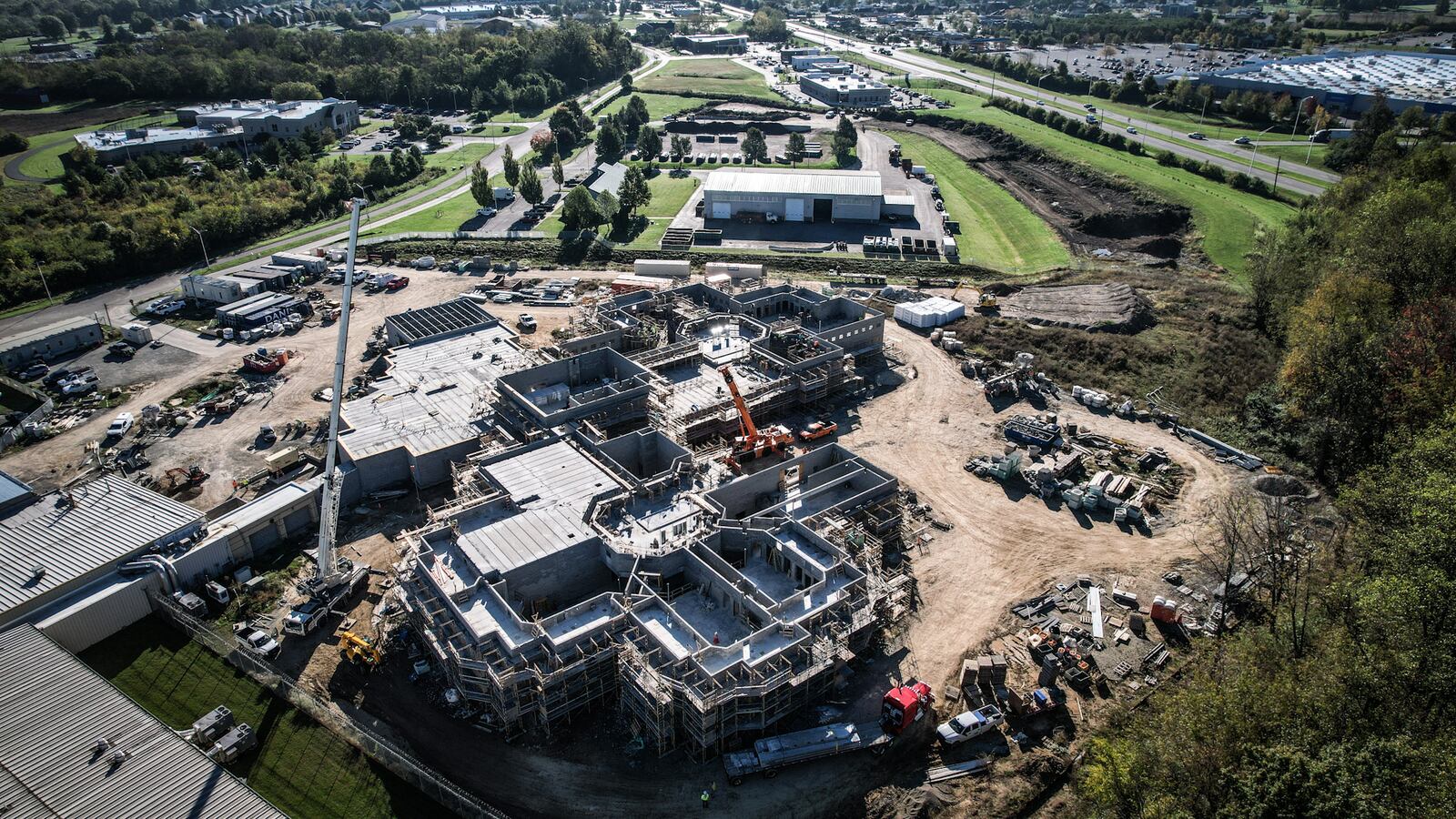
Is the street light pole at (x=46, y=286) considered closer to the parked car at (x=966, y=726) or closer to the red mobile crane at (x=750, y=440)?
the red mobile crane at (x=750, y=440)

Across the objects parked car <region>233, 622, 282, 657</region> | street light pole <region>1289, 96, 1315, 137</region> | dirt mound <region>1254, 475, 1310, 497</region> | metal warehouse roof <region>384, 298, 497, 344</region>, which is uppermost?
street light pole <region>1289, 96, 1315, 137</region>

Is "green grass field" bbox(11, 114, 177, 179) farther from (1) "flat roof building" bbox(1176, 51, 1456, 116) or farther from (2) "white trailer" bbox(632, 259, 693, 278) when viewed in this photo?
(1) "flat roof building" bbox(1176, 51, 1456, 116)

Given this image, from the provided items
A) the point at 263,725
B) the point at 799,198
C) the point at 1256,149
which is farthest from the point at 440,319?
the point at 1256,149

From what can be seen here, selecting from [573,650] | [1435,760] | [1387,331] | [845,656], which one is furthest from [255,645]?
[1387,331]

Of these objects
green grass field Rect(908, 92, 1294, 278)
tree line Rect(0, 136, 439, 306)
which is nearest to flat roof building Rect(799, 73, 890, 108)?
green grass field Rect(908, 92, 1294, 278)

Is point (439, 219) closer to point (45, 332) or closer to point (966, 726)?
point (45, 332)

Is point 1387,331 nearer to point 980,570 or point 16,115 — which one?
point 980,570
